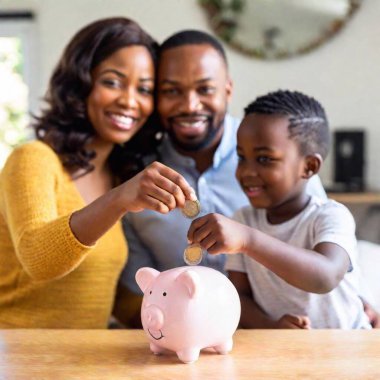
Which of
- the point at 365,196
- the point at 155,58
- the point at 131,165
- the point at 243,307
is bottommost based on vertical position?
the point at 365,196

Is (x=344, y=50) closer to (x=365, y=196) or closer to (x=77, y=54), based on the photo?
(x=365, y=196)

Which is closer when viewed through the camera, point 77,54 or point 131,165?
point 77,54

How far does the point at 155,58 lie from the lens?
5.71ft

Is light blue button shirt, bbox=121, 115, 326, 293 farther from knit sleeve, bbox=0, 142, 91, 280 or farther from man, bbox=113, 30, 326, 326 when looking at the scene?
knit sleeve, bbox=0, 142, 91, 280

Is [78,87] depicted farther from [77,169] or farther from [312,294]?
[312,294]

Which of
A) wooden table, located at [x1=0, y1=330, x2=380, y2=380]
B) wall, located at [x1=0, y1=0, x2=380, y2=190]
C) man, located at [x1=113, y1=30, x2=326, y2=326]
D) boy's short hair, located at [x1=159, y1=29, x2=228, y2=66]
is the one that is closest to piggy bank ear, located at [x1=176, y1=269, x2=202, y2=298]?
wooden table, located at [x1=0, y1=330, x2=380, y2=380]

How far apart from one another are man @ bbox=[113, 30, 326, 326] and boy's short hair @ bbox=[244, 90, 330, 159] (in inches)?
10.5

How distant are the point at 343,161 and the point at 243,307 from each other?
104 inches

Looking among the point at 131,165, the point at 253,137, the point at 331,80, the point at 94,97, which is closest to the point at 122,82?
the point at 94,97

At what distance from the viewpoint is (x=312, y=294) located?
1.34 meters

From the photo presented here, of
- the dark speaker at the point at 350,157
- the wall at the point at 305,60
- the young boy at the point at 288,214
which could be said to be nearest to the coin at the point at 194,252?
the young boy at the point at 288,214

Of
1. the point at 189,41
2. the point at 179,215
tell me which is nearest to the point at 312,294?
the point at 179,215

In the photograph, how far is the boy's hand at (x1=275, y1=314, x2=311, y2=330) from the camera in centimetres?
124

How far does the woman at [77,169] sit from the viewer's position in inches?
57.9
